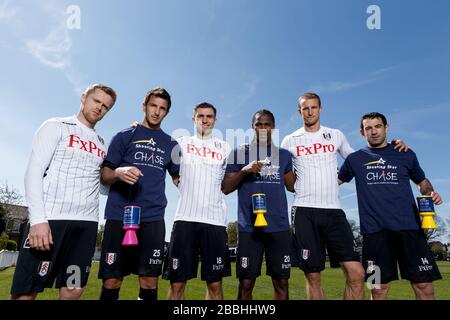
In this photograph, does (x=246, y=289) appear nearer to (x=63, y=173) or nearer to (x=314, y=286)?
(x=314, y=286)

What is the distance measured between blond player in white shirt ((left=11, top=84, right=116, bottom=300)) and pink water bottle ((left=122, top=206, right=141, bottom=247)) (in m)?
0.42

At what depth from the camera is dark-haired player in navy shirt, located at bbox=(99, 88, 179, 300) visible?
4281mm

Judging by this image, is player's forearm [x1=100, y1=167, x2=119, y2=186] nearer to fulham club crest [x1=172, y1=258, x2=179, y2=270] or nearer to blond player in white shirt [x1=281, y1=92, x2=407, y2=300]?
fulham club crest [x1=172, y1=258, x2=179, y2=270]

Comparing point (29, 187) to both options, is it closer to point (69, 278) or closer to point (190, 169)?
point (69, 278)

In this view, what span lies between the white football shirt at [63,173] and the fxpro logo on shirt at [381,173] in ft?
13.7

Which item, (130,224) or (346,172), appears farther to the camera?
(346,172)

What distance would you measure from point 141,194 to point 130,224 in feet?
2.01

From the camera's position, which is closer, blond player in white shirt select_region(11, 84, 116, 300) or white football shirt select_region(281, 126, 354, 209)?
blond player in white shirt select_region(11, 84, 116, 300)

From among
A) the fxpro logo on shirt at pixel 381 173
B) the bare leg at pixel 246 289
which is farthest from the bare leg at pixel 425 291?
the bare leg at pixel 246 289

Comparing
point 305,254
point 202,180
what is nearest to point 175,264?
point 202,180

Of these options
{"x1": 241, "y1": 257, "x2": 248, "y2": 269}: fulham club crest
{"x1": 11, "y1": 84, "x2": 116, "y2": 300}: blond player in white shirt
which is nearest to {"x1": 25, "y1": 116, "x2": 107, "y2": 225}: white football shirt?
{"x1": 11, "y1": 84, "x2": 116, "y2": 300}: blond player in white shirt

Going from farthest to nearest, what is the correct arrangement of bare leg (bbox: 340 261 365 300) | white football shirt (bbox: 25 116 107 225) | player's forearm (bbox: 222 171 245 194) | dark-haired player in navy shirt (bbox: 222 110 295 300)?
player's forearm (bbox: 222 171 245 194)
dark-haired player in navy shirt (bbox: 222 110 295 300)
bare leg (bbox: 340 261 365 300)
white football shirt (bbox: 25 116 107 225)

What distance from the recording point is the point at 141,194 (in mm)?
4562

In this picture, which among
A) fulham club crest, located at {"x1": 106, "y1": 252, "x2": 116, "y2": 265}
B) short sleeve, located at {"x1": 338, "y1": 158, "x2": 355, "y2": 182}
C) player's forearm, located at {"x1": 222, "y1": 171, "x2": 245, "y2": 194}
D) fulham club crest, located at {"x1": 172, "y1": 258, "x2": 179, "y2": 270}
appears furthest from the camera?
short sleeve, located at {"x1": 338, "y1": 158, "x2": 355, "y2": 182}
